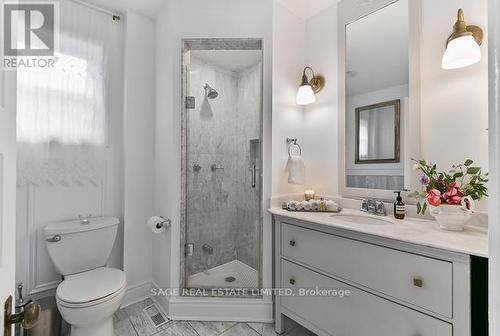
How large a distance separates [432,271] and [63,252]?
2.21 meters

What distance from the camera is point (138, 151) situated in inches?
83.9

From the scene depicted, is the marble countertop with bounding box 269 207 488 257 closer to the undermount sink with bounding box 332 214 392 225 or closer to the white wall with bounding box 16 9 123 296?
the undermount sink with bounding box 332 214 392 225

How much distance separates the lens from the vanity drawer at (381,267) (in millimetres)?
990

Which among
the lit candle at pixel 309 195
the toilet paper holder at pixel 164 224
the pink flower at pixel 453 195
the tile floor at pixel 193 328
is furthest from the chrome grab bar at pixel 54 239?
the pink flower at pixel 453 195

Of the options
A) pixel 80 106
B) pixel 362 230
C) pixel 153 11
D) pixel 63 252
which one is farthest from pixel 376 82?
pixel 63 252

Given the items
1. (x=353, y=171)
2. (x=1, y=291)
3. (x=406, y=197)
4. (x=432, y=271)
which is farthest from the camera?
(x=353, y=171)

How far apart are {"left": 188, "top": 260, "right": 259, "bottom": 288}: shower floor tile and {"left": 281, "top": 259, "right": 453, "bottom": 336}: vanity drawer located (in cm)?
34

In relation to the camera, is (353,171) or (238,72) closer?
(353,171)

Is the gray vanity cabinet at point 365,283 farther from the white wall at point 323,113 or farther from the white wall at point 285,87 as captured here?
the white wall at point 323,113

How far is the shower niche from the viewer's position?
6.22ft

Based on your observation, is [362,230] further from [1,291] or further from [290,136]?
[1,291]

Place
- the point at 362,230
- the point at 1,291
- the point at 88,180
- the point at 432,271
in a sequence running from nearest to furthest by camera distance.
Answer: the point at 1,291, the point at 432,271, the point at 362,230, the point at 88,180

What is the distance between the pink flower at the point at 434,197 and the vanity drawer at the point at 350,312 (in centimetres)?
52

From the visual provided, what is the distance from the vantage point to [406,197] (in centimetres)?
154
